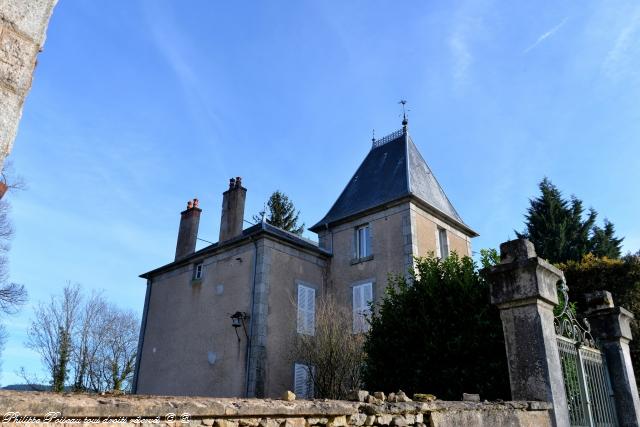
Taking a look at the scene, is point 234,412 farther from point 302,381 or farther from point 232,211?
point 232,211

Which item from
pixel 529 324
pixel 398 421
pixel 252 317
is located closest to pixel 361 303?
pixel 252 317

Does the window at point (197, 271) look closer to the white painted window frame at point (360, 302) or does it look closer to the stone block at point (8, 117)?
the white painted window frame at point (360, 302)

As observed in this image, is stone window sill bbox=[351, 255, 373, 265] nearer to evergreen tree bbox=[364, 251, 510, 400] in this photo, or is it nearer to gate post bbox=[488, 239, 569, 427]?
evergreen tree bbox=[364, 251, 510, 400]

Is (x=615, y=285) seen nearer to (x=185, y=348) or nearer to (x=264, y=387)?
(x=264, y=387)

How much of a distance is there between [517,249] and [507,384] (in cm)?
215

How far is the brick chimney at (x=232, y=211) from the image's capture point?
15492 millimetres

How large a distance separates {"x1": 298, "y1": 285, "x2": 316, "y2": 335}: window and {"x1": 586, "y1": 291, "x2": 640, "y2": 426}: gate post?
8855mm

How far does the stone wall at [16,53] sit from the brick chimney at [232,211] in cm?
1427

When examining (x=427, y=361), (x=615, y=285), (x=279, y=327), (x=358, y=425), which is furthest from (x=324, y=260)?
(x=358, y=425)

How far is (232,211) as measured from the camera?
1562cm

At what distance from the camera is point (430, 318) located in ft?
23.6

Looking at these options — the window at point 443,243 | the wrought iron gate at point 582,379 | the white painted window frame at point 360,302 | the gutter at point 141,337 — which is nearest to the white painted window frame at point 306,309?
the white painted window frame at point 360,302

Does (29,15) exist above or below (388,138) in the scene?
below

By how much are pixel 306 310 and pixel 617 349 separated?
9.58 meters
